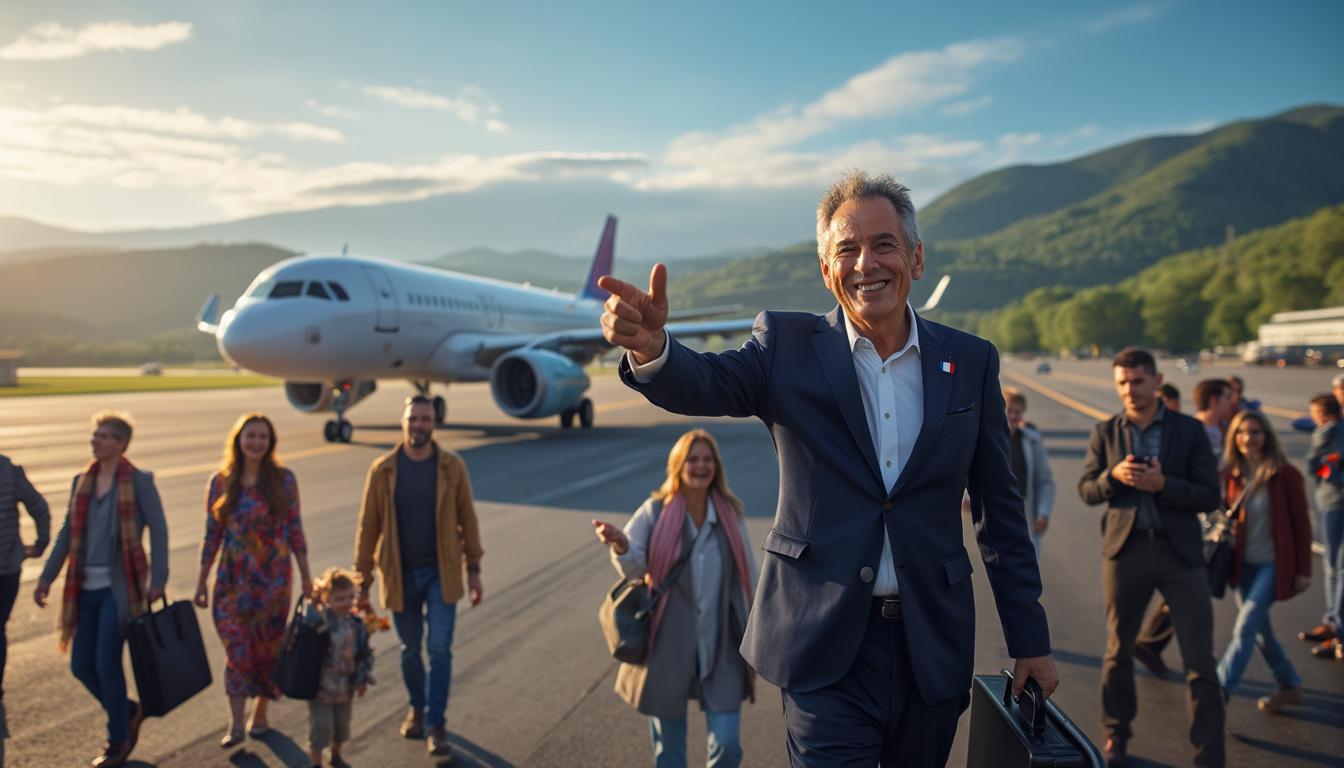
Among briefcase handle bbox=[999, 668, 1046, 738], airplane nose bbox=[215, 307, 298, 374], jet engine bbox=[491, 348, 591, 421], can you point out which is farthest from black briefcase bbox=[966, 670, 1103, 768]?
jet engine bbox=[491, 348, 591, 421]

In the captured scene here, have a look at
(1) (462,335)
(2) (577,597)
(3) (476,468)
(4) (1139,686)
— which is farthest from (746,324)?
(4) (1139,686)

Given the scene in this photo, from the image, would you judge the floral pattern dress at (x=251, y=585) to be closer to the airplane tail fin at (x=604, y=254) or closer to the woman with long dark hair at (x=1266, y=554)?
the woman with long dark hair at (x=1266, y=554)

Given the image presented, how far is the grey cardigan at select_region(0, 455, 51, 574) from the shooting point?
4.24 meters

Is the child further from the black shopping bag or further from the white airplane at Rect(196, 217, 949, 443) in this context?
the white airplane at Rect(196, 217, 949, 443)

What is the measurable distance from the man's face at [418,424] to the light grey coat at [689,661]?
172 centimetres

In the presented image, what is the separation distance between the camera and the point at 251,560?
444cm

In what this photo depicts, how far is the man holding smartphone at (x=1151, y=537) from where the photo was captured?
395 cm

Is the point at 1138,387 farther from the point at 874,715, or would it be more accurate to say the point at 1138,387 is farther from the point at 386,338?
the point at 386,338

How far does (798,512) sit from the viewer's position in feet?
7.35

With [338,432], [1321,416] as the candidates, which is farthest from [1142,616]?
[338,432]

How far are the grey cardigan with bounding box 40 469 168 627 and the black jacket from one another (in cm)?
506

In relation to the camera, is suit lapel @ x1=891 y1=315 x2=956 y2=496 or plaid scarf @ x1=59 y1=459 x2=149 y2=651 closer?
suit lapel @ x1=891 y1=315 x2=956 y2=496

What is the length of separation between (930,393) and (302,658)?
3388mm

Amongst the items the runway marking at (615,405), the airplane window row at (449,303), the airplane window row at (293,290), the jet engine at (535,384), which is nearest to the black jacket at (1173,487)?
the jet engine at (535,384)
